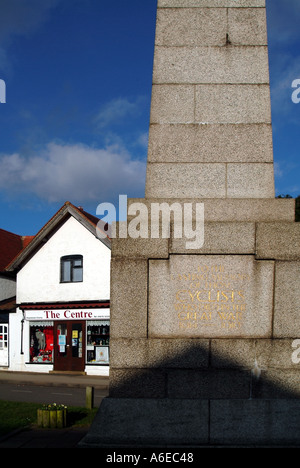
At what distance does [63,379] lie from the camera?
71.3 feet

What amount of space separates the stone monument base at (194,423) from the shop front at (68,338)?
57.8 feet

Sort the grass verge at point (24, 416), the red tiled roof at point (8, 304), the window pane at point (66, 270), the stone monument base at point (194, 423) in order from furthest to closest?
1. the red tiled roof at point (8, 304)
2. the window pane at point (66, 270)
3. the grass verge at point (24, 416)
4. the stone monument base at point (194, 423)

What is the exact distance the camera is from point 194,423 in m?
6.00

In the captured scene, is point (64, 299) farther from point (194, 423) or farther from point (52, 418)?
point (194, 423)

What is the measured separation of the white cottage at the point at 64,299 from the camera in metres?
23.8

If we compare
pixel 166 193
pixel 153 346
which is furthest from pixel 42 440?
pixel 166 193

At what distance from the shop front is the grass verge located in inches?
378

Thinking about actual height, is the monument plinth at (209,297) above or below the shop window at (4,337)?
above

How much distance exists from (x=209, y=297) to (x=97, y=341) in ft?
60.8

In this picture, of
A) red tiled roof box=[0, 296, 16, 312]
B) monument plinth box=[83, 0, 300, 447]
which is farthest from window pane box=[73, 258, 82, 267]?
monument plinth box=[83, 0, 300, 447]

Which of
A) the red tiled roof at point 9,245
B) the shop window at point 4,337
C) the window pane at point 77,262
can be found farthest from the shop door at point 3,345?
the window pane at point 77,262

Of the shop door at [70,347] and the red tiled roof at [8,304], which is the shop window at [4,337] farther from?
the shop door at [70,347]

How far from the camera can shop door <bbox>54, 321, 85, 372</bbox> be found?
24.0m

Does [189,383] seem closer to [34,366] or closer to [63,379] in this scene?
[63,379]
